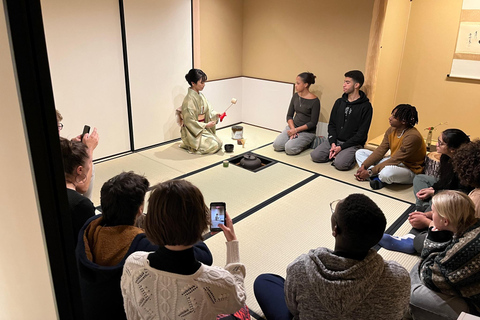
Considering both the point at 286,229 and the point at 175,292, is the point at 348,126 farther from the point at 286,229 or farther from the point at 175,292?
the point at 175,292

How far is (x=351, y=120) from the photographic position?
4391 mm

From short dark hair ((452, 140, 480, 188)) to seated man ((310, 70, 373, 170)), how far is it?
69.8 inches

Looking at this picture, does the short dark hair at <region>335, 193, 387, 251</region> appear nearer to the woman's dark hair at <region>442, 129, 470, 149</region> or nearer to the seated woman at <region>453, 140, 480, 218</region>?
the seated woman at <region>453, 140, 480, 218</region>

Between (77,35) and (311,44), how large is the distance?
2.75 m

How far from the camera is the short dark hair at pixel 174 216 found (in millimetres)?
1253

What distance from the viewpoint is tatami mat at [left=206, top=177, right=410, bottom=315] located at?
2.62 m

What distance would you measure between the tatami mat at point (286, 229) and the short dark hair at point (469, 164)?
874 mm

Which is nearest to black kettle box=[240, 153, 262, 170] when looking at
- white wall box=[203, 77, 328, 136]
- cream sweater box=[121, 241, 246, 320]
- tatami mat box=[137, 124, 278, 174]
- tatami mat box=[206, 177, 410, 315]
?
tatami mat box=[137, 124, 278, 174]

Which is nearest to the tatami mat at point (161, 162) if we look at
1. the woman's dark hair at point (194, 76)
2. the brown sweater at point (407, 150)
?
the woman's dark hair at point (194, 76)

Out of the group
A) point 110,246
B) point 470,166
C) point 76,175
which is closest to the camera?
point 110,246

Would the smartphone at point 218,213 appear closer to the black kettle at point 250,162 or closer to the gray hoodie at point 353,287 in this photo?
the gray hoodie at point 353,287

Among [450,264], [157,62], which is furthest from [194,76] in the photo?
[450,264]

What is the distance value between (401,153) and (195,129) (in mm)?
2217

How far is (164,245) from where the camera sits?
4.20ft
